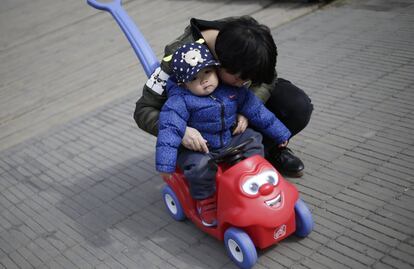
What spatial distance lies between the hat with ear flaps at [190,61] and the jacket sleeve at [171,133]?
16cm

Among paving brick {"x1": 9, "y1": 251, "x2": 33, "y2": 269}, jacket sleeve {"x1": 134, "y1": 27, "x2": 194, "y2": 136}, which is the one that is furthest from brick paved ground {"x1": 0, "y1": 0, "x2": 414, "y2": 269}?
jacket sleeve {"x1": 134, "y1": 27, "x2": 194, "y2": 136}

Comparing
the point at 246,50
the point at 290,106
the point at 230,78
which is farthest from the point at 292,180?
the point at 246,50

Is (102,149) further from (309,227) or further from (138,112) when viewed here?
(309,227)

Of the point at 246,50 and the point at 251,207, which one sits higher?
the point at 246,50

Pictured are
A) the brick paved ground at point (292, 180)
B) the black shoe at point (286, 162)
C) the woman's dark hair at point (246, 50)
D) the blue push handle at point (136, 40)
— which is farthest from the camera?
the black shoe at point (286, 162)

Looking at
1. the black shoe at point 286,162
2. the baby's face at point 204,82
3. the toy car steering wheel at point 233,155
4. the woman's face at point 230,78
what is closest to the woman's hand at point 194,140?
the toy car steering wheel at point 233,155

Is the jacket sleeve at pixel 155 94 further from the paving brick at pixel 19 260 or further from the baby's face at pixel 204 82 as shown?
the paving brick at pixel 19 260

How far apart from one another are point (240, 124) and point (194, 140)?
1.08 feet

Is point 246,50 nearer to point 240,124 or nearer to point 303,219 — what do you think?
point 240,124

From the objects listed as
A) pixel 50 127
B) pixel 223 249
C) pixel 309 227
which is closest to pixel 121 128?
pixel 50 127

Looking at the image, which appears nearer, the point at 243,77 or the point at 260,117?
the point at 243,77

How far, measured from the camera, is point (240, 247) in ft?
8.43

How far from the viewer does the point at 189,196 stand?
9.75ft

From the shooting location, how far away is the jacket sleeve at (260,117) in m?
2.86
